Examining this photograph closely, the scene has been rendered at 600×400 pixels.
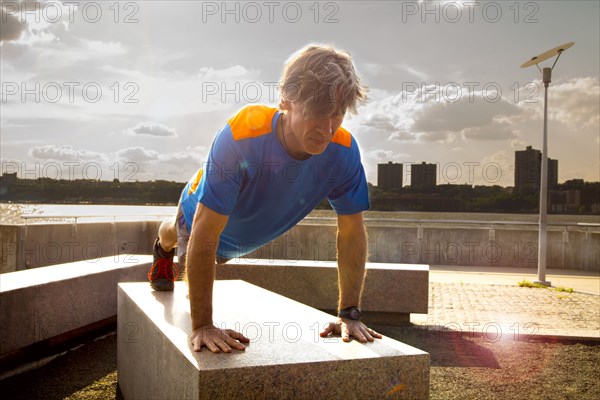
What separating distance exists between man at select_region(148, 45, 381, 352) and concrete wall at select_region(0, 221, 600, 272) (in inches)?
512

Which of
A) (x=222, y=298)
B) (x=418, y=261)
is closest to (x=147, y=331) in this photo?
(x=222, y=298)

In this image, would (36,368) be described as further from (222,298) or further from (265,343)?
(265,343)

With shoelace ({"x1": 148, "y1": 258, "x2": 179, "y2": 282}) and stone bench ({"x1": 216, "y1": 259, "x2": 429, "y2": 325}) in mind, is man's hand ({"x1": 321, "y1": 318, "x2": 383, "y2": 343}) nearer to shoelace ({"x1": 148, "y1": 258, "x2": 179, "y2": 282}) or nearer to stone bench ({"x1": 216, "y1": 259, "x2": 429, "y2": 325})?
shoelace ({"x1": 148, "y1": 258, "x2": 179, "y2": 282})

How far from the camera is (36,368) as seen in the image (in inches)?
214

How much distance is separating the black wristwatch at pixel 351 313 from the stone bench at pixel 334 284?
452 centimetres

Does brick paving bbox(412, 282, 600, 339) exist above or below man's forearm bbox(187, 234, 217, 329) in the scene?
below

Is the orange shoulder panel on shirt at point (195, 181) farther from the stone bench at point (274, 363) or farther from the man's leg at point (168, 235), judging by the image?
the stone bench at point (274, 363)

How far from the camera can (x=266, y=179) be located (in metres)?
3.44

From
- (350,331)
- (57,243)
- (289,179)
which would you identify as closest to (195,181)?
(289,179)

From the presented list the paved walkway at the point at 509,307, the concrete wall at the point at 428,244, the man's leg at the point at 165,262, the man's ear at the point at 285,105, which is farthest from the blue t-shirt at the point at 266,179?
the concrete wall at the point at 428,244

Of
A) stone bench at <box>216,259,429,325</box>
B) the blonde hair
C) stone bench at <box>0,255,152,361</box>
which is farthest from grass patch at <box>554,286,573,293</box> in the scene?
the blonde hair

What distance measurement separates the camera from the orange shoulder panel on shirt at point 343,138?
3.63 m

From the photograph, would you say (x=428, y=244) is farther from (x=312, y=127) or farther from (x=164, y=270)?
(x=312, y=127)

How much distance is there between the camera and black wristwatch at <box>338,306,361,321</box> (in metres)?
3.52
